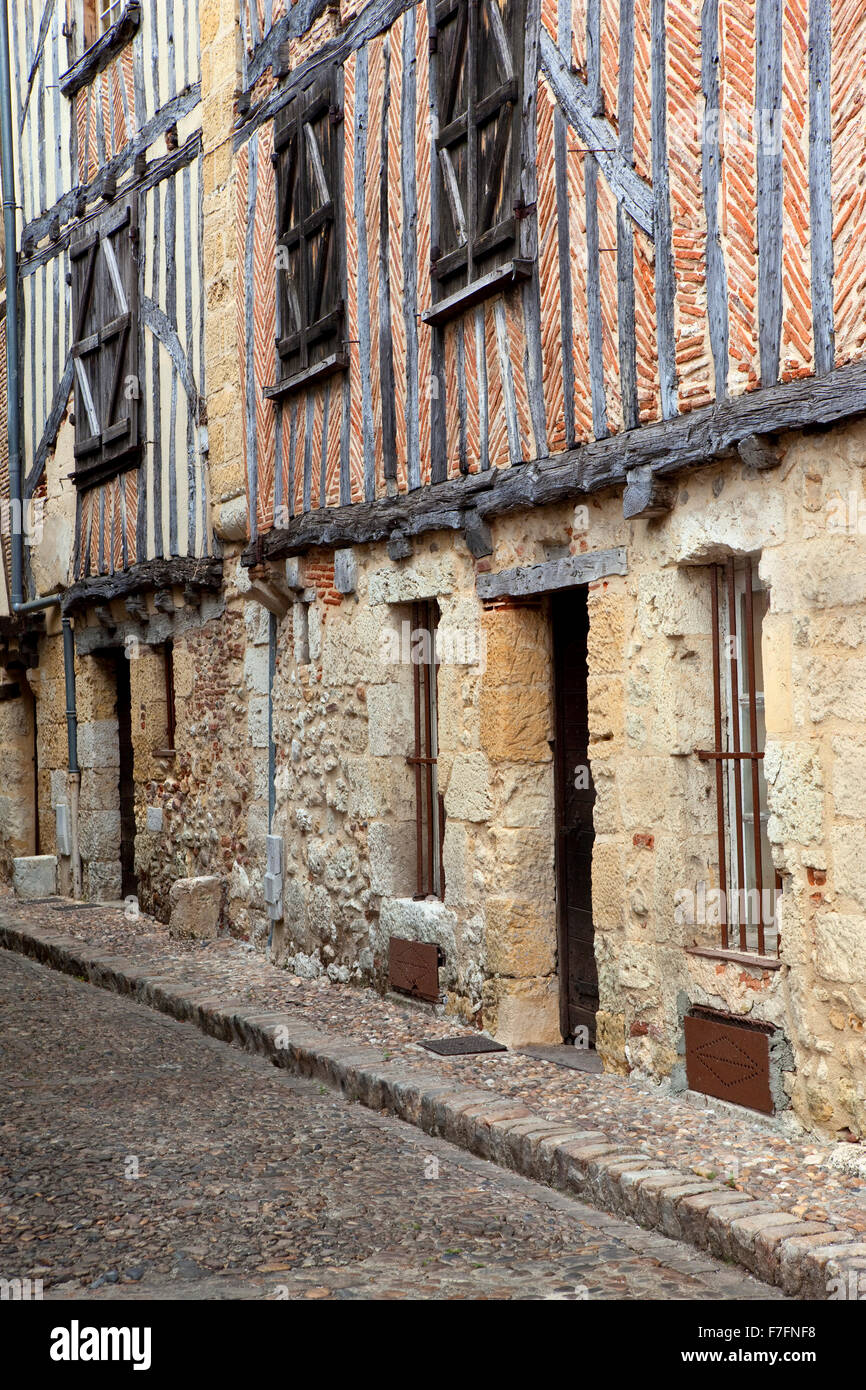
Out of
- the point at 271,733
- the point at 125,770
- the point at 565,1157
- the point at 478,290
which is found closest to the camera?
the point at 565,1157

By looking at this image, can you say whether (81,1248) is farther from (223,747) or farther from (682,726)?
(223,747)

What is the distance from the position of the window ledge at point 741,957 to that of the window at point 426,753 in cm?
204

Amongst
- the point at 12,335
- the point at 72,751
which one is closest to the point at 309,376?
the point at 72,751

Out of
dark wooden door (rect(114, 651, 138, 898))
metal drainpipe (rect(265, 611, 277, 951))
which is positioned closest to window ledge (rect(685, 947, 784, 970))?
metal drainpipe (rect(265, 611, 277, 951))

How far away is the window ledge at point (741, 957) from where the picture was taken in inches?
177

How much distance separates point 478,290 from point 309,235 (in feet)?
5.98

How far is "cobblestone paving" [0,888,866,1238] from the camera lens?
3.94m

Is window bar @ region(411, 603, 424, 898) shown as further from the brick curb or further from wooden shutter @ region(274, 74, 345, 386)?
wooden shutter @ region(274, 74, 345, 386)

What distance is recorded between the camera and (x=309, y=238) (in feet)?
23.7

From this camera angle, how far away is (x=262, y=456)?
7.79 m

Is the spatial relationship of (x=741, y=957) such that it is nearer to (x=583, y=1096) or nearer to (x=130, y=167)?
(x=583, y=1096)

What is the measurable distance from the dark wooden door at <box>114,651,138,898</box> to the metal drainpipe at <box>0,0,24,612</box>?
1.28 meters

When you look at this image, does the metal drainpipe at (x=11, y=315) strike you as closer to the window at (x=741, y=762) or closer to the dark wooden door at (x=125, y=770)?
the dark wooden door at (x=125, y=770)

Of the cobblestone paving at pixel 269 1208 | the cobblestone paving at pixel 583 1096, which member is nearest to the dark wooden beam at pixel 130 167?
the cobblestone paving at pixel 583 1096
